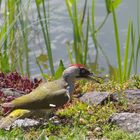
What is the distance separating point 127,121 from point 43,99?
659 millimetres

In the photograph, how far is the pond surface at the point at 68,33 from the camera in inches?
345

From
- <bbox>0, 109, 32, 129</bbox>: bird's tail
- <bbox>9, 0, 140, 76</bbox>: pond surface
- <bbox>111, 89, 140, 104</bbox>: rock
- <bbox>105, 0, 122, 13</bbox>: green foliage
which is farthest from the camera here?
<bbox>9, 0, 140, 76</bbox>: pond surface

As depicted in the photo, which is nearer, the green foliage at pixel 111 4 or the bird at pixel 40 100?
the bird at pixel 40 100

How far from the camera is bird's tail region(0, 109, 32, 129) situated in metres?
4.86

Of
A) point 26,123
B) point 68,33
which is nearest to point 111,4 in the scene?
point 26,123

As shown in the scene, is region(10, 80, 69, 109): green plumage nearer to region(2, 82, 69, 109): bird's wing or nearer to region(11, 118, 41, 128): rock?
region(2, 82, 69, 109): bird's wing

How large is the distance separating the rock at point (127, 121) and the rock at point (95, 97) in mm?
513

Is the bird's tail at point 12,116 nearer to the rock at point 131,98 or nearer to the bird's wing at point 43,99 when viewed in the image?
the bird's wing at point 43,99

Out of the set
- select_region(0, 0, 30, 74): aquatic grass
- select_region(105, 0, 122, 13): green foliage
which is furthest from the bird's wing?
select_region(105, 0, 122, 13): green foliage

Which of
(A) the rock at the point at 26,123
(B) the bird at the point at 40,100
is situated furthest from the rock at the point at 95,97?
(A) the rock at the point at 26,123

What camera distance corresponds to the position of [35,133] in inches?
193

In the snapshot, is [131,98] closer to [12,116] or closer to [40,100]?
[40,100]

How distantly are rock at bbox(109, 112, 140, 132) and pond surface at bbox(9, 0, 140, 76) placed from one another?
123 inches

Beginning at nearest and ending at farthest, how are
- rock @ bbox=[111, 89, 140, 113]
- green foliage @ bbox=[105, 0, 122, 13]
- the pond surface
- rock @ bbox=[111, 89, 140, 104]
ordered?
rock @ bbox=[111, 89, 140, 113], rock @ bbox=[111, 89, 140, 104], green foliage @ bbox=[105, 0, 122, 13], the pond surface
